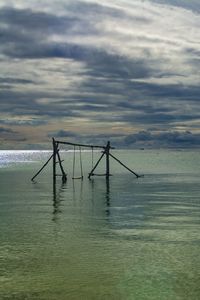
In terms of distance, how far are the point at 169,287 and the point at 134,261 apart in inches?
151

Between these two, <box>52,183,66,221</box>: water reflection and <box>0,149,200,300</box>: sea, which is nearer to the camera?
<box>0,149,200,300</box>: sea

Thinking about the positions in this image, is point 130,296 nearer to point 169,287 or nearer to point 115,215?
point 169,287

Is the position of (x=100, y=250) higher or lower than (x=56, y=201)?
lower

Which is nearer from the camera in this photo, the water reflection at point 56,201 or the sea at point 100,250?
the sea at point 100,250

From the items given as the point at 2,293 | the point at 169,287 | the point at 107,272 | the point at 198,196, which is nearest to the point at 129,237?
the point at 107,272

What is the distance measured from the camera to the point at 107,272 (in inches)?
765

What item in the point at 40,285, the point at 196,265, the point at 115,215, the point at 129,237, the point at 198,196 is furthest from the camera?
the point at 198,196

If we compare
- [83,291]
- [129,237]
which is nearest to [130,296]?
[83,291]

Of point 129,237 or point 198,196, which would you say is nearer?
point 129,237

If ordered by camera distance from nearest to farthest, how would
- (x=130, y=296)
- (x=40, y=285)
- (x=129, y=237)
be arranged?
(x=130, y=296) → (x=40, y=285) → (x=129, y=237)

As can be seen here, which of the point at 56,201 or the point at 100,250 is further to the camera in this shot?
the point at 56,201

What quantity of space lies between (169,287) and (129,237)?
9.40 m

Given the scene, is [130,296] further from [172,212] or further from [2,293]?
[172,212]

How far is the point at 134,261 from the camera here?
69.7 ft
